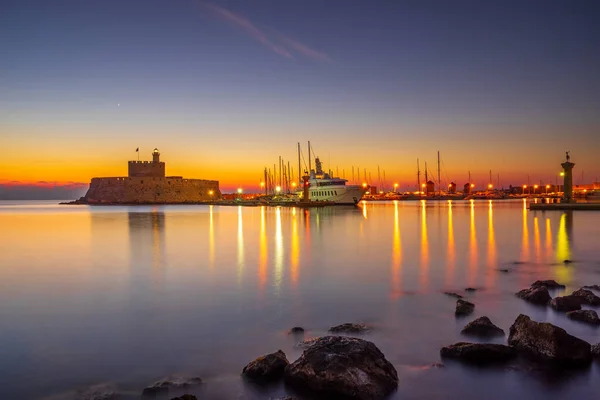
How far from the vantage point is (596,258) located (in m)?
13.2

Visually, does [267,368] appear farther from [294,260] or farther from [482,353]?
[294,260]

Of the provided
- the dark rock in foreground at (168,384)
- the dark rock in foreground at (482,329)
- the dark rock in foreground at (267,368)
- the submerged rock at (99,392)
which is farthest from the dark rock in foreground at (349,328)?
the submerged rock at (99,392)

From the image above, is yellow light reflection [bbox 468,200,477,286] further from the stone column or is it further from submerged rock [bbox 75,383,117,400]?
the stone column

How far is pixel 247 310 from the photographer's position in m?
7.82

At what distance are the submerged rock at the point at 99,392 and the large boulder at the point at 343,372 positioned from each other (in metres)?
1.79

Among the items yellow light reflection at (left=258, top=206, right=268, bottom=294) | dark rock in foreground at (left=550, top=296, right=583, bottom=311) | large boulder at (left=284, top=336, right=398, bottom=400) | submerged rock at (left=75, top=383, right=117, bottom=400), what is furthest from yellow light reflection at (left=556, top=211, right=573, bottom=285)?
submerged rock at (left=75, top=383, right=117, bottom=400)

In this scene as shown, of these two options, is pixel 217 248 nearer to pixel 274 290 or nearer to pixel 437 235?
pixel 274 290

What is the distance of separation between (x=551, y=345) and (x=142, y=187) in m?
100

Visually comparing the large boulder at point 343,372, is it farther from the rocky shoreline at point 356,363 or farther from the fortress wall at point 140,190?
the fortress wall at point 140,190

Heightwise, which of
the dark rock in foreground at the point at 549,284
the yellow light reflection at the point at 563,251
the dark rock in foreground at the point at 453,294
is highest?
the dark rock in foreground at the point at 549,284

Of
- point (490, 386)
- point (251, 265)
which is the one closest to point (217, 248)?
point (251, 265)

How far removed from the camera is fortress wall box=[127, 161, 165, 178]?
9850 centimetres

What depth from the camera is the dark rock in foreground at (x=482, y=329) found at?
19.4 ft

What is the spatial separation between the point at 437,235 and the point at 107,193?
92.1m
